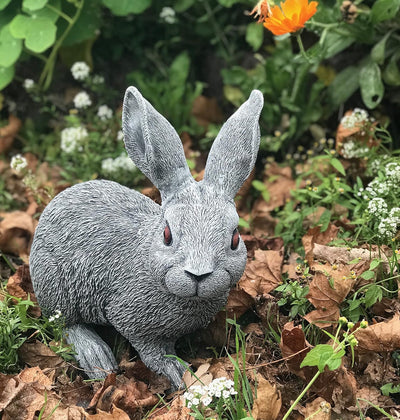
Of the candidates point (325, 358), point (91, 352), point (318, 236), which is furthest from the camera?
point (318, 236)

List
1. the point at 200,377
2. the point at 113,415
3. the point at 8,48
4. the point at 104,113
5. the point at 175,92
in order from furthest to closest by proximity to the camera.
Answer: the point at 175,92 < the point at 104,113 < the point at 8,48 < the point at 200,377 < the point at 113,415

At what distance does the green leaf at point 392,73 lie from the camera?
3875mm

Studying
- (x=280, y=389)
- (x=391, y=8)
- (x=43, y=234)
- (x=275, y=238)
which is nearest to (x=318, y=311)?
(x=280, y=389)

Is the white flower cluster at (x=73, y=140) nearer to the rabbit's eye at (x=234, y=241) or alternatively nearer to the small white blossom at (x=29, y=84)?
the small white blossom at (x=29, y=84)

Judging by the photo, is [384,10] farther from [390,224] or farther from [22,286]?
[22,286]

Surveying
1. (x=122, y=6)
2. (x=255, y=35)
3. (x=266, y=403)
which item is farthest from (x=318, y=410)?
(x=122, y=6)

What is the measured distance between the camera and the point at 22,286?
10.5 ft

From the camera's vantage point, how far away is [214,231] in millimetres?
2365

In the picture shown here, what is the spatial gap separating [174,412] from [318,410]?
0.54 m

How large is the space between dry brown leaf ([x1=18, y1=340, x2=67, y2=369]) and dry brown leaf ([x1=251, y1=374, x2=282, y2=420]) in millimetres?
935

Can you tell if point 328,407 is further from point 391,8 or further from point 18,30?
point 18,30

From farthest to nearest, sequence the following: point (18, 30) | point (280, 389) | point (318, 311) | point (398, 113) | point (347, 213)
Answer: point (398, 113) < point (18, 30) < point (347, 213) < point (318, 311) < point (280, 389)

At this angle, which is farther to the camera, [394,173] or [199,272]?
[394,173]

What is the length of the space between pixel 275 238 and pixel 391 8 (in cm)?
148
